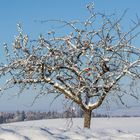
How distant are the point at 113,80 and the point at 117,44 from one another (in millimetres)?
1263

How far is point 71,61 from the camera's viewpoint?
1365 cm

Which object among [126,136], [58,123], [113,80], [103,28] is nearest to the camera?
[126,136]

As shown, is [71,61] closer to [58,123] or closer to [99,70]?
[99,70]

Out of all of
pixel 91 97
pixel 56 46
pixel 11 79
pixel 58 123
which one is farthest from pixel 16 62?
pixel 58 123

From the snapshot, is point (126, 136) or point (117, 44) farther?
point (117, 44)

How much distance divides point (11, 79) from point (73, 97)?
7.41ft

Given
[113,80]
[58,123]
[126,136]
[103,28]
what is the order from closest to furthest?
[126,136], [113,80], [103,28], [58,123]

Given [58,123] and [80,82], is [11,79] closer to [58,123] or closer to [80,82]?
[80,82]

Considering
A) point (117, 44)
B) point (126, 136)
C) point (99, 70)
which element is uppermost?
point (117, 44)

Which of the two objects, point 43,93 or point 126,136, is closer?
point 126,136

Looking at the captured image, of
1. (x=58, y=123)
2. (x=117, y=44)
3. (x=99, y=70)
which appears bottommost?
(x=58, y=123)

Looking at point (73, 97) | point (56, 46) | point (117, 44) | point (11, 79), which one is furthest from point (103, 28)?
point (11, 79)

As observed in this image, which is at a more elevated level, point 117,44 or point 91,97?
point 117,44

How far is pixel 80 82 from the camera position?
13305mm
